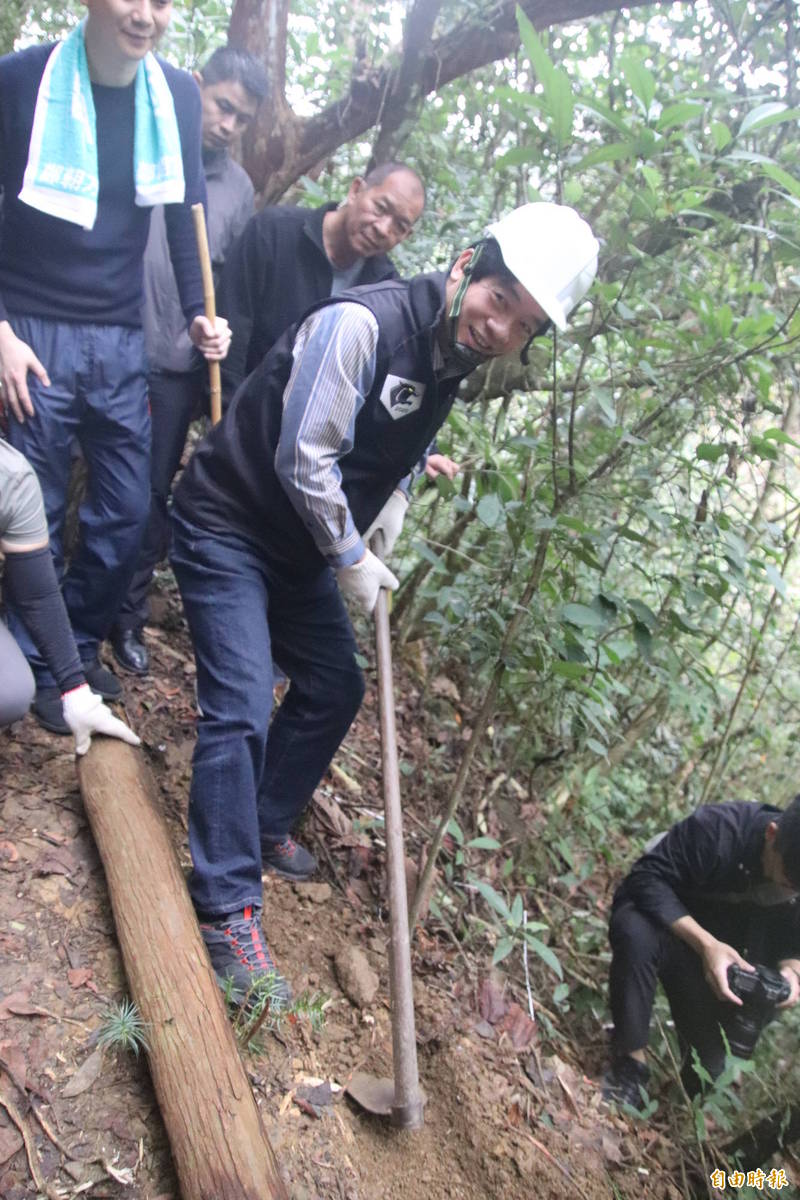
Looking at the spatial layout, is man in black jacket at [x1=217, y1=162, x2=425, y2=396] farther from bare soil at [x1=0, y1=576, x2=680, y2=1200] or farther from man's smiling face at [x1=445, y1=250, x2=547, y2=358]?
bare soil at [x1=0, y1=576, x2=680, y2=1200]

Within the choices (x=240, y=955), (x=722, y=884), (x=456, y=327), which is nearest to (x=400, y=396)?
(x=456, y=327)

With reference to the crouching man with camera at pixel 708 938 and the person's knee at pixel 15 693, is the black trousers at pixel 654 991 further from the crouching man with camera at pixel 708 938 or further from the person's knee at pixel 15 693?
the person's knee at pixel 15 693

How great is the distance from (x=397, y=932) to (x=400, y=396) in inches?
60.1

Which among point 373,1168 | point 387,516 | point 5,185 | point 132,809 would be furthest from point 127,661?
point 373,1168

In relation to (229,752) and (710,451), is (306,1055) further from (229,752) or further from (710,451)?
(710,451)

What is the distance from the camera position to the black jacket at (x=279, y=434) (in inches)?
88.6

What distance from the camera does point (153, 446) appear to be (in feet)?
Result: 11.1

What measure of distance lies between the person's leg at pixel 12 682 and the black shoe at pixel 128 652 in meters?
0.90

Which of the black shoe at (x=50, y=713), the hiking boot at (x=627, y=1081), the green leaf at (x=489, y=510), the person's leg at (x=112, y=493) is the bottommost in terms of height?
the hiking boot at (x=627, y=1081)

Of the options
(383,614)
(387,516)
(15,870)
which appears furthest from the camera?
(387,516)

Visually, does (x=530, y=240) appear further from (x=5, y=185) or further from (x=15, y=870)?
(x=15, y=870)

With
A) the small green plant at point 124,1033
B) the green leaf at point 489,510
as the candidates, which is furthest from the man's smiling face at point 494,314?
the small green plant at point 124,1033

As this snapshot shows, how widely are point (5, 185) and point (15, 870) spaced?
2.18 m

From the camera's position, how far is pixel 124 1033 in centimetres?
190
